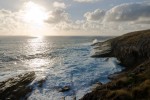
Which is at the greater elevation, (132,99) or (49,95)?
(132,99)

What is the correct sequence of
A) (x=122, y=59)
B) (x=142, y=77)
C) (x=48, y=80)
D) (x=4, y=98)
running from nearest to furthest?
1. (x=142, y=77)
2. (x=4, y=98)
3. (x=48, y=80)
4. (x=122, y=59)

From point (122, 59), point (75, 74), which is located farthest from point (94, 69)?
point (122, 59)

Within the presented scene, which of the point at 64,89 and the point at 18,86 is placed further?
the point at 18,86

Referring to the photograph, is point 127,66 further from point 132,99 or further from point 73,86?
point 132,99

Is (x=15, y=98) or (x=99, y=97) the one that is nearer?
(x=99, y=97)

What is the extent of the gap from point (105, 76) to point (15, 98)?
1698 centimetres

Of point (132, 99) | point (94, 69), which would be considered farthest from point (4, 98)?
point (94, 69)

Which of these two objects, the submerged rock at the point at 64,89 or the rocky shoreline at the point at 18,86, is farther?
the submerged rock at the point at 64,89

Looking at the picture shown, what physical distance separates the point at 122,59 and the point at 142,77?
1034 inches

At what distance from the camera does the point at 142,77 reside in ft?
95.3

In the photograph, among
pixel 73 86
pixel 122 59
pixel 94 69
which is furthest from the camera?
pixel 122 59

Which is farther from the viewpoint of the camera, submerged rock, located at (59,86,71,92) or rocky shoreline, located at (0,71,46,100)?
submerged rock, located at (59,86,71,92)

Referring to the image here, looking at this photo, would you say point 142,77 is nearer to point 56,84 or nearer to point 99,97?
point 99,97

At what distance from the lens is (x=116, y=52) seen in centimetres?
6316
